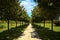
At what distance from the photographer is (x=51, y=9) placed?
62.8 feet

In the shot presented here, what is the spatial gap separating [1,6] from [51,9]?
5567 millimetres

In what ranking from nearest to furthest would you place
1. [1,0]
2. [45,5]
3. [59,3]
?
[1,0]
[59,3]
[45,5]

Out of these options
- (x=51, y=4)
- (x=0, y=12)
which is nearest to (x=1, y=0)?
(x=0, y=12)

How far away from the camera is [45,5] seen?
19.5 m

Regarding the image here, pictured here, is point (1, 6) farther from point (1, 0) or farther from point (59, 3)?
point (59, 3)

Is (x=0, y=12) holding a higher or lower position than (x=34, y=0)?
lower

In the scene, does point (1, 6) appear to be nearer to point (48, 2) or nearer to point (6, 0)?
point (6, 0)

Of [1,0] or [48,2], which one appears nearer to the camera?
[1,0]

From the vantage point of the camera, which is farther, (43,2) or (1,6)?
(43,2)

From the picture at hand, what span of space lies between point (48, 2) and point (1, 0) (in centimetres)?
535

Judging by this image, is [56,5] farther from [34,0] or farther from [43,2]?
[34,0]

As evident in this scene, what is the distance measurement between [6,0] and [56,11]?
214 inches

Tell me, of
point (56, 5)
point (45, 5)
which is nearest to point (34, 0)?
point (45, 5)

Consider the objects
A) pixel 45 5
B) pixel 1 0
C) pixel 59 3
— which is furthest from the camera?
pixel 45 5
